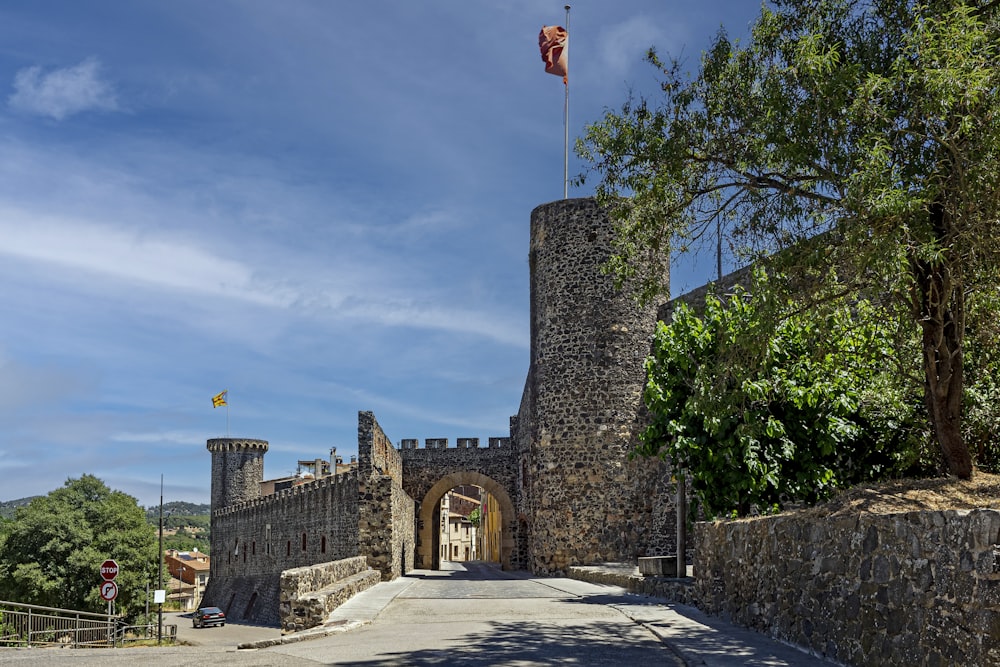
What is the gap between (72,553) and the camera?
1572 inches

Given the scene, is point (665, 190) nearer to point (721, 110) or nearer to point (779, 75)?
point (721, 110)

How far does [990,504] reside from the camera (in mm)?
7363

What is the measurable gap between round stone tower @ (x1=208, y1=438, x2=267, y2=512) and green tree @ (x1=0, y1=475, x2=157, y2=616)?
66.6 feet

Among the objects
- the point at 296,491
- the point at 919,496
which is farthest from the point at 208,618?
the point at 919,496

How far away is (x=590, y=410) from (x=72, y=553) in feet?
87.5

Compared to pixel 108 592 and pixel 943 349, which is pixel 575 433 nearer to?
pixel 108 592

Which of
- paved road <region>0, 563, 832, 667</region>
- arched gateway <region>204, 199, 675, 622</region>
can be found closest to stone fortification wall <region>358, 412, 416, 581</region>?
arched gateway <region>204, 199, 675, 622</region>

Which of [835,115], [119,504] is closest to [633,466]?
[835,115]

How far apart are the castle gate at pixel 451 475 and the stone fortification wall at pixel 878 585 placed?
25381mm

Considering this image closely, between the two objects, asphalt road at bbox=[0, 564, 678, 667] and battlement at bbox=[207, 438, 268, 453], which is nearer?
asphalt road at bbox=[0, 564, 678, 667]

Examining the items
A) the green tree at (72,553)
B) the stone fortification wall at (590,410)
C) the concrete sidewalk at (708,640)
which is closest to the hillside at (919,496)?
the concrete sidewalk at (708,640)

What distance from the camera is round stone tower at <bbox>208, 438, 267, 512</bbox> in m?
64.4

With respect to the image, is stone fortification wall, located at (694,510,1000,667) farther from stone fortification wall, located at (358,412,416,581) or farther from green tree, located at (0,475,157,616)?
green tree, located at (0,475,157,616)

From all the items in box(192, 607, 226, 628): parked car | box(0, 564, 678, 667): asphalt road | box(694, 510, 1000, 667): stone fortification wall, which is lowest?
box(192, 607, 226, 628): parked car
